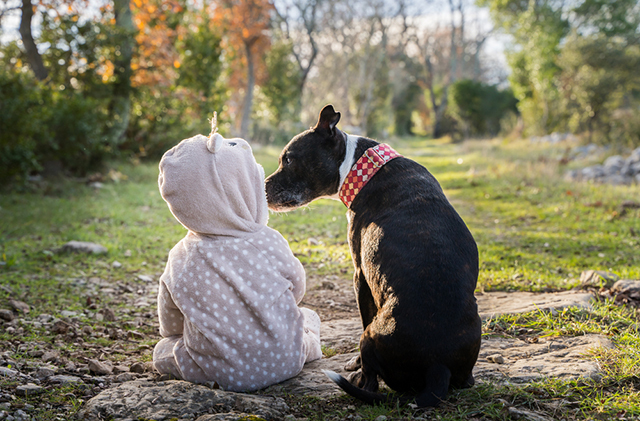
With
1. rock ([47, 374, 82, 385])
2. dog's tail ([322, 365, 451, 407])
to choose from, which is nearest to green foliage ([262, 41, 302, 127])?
rock ([47, 374, 82, 385])

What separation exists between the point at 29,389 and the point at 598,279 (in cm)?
463

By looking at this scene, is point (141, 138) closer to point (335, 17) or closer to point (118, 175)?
point (118, 175)

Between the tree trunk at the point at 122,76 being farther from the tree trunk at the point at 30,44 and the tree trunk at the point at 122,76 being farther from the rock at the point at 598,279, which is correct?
the rock at the point at 598,279

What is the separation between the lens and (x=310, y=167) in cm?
333

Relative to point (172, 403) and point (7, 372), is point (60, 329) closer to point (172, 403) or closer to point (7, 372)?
point (7, 372)

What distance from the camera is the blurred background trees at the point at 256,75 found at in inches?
430

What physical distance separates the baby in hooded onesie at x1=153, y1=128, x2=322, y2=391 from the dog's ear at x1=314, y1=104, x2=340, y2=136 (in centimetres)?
60

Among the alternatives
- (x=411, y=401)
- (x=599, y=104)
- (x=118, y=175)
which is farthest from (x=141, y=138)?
(x=599, y=104)

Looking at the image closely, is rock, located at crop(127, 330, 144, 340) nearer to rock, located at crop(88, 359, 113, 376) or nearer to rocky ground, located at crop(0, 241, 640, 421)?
rocky ground, located at crop(0, 241, 640, 421)

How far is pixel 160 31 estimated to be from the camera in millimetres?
14500

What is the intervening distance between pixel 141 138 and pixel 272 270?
1312 cm

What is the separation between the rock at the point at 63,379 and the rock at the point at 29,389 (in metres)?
0.12

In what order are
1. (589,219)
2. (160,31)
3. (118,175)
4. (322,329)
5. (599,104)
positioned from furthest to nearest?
(599,104) < (160,31) < (118,175) < (589,219) < (322,329)

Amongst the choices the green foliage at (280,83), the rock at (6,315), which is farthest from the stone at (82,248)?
the green foliage at (280,83)
